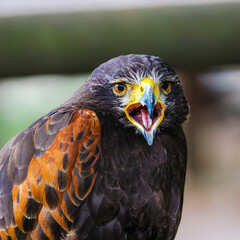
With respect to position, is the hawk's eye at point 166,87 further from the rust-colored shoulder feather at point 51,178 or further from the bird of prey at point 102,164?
the rust-colored shoulder feather at point 51,178

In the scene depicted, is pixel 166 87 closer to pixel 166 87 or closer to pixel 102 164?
pixel 166 87

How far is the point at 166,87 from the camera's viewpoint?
121 inches

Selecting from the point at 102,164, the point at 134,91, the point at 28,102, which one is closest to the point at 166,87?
the point at 134,91

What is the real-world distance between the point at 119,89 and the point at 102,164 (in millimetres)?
430

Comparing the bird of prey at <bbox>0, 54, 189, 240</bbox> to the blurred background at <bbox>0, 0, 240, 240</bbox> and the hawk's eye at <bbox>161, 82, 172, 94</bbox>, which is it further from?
the blurred background at <bbox>0, 0, 240, 240</bbox>

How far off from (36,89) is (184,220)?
3114 mm

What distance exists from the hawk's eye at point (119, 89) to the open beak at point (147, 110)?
71 mm

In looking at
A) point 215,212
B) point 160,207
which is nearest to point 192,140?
point 215,212

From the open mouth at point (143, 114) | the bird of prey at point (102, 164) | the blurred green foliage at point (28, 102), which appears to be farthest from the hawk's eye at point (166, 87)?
the blurred green foliage at point (28, 102)

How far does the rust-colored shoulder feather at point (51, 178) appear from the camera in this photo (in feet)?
9.21

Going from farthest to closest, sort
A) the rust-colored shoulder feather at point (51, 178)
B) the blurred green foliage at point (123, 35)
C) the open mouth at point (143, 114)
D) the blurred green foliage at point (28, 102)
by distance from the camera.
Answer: the blurred green foliage at point (28, 102) → the blurred green foliage at point (123, 35) → the open mouth at point (143, 114) → the rust-colored shoulder feather at point (51, 178)

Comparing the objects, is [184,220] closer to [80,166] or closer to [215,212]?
[215,212]

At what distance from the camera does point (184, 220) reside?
8344mm

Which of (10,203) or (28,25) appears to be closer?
(10,203)
